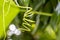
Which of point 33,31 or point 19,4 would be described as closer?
point 19,4

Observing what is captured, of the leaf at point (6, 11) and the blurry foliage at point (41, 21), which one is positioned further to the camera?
the blurry foliage at point (41, 21)

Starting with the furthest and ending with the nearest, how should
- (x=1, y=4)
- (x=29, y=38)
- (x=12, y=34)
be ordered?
(x=29, y=38) → (x=12, y=34) → (x=1, y=4)

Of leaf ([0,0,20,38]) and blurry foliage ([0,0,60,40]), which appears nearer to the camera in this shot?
leaf ([0,0,20,38])

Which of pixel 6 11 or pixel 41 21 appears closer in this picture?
pixel 6 11

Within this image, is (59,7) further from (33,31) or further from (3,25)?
(3,25)

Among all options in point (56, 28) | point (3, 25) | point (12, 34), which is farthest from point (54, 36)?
point (3, 25)

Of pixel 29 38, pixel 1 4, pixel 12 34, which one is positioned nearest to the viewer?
pixel 1 4

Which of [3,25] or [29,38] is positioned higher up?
[3,25]

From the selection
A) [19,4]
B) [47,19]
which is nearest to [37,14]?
[47,19]

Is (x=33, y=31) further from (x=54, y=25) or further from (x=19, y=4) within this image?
(x=19, y=4)
